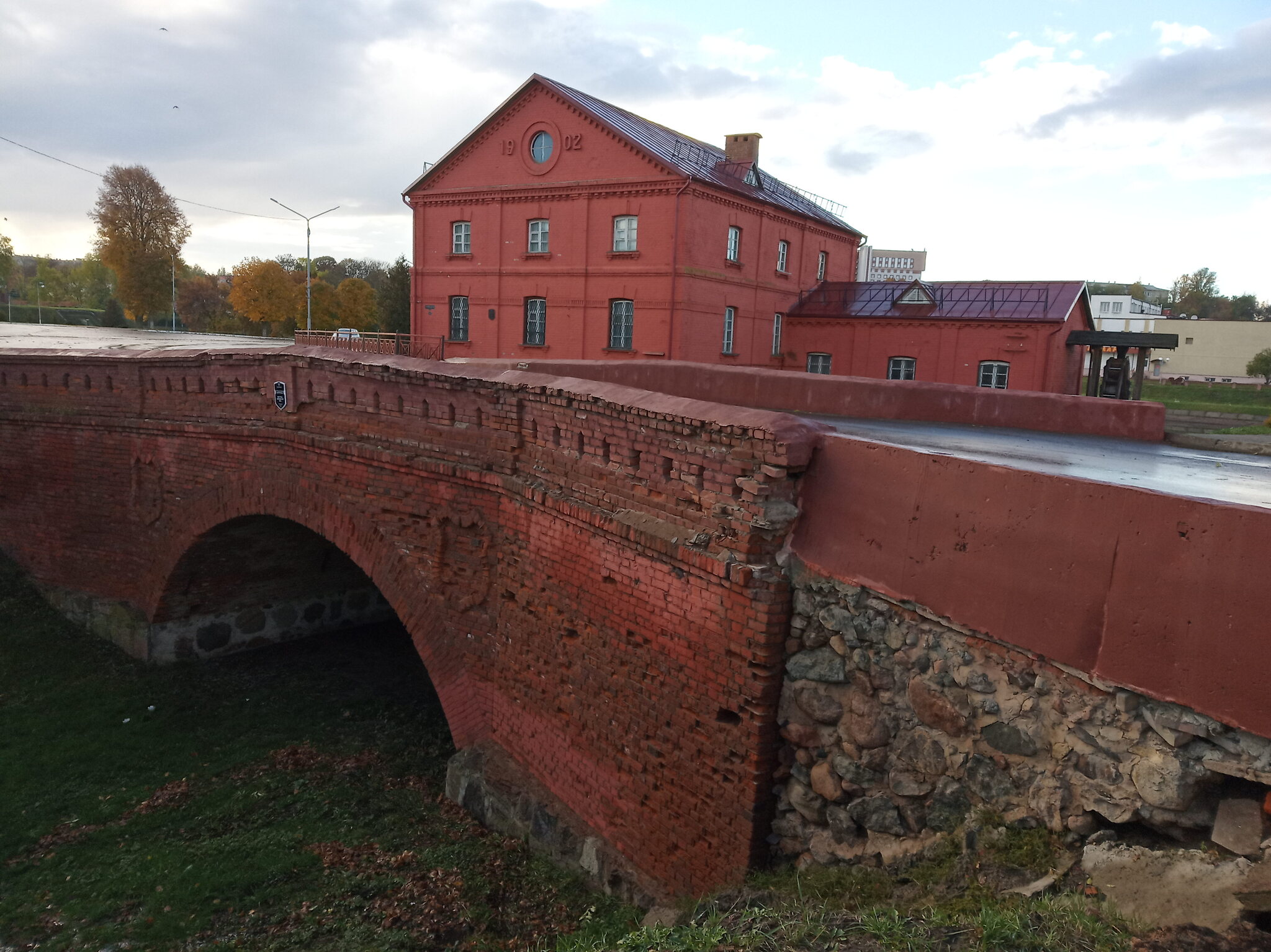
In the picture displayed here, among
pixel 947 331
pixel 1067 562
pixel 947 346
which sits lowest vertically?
pixel 1067 562

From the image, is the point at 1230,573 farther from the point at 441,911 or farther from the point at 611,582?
the point at 441,911

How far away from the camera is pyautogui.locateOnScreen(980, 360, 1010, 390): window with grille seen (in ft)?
75.7

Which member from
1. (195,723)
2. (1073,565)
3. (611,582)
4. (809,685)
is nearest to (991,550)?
(1073,565)

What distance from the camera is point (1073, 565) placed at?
335cm

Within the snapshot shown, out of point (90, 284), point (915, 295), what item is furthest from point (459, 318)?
point (90, 284)

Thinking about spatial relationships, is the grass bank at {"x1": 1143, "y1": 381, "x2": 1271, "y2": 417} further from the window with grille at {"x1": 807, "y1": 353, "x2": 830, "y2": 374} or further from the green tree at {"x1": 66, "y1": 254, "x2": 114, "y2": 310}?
the green tree at {"x1": 66, "y1": 254, "x2": 114, "y2": 310}

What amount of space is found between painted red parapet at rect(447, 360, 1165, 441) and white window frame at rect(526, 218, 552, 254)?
40.6ft

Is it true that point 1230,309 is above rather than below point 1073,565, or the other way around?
above

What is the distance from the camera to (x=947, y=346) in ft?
77.9

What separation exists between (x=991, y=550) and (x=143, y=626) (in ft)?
34.1

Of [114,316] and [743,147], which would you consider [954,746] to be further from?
[114,316]

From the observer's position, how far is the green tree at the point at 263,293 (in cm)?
4019

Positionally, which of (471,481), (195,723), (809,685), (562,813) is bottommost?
(195,723)

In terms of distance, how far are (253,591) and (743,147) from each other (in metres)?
20.8
